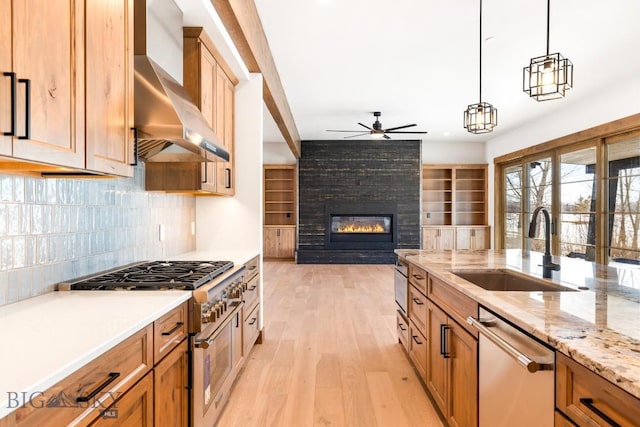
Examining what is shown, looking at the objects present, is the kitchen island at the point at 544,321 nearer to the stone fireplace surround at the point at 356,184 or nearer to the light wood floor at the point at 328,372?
the light wood floor at the point at 328,372

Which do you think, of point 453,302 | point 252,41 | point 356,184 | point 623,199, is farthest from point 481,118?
point 356,184

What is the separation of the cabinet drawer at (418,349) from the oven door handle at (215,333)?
1.29m

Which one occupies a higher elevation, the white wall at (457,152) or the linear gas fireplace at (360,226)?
the white wall at (457,152)

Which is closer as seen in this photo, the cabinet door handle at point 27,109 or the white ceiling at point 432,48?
the cabinet door handle at point 27,109

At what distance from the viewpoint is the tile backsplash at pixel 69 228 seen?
4.88 ft

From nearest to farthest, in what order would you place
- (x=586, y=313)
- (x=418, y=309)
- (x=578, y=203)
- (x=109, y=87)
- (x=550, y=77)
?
(x=586, y=313) → (x=109, y=87) → (x=550, y=77) → (x=418, y=309) → (x=578, y=203)

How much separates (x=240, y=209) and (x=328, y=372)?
5.36 feet

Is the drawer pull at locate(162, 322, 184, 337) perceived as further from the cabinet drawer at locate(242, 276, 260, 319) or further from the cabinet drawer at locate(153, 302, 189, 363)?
the cabinet drawer at locate(242, 276, 260, 319)

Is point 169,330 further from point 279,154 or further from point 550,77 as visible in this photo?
point 279,154

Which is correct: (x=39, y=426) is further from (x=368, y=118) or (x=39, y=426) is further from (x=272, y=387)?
(x=368, y=118)

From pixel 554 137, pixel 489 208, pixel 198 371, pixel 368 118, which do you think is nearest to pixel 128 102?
pixel 198 371

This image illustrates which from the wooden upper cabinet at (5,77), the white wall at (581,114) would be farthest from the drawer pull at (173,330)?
the white wall at (581,114)

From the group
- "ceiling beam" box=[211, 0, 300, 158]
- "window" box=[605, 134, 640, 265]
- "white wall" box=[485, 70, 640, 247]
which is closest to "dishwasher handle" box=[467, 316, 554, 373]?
"ceiling beam" box=[211, 0, 300, 158]

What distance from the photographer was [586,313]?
128 cm
